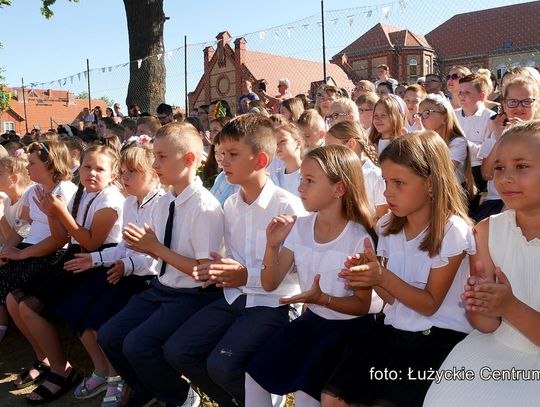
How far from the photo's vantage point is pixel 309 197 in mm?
2564

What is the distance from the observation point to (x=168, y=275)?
3182 millimetres

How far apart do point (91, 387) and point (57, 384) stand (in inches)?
10.9

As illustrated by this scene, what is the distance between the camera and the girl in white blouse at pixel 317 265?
2375 millimetres

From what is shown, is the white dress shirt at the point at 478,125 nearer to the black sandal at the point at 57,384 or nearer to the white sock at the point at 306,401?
the white sock at the point at 306,401

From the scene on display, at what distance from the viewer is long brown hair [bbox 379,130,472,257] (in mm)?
2234

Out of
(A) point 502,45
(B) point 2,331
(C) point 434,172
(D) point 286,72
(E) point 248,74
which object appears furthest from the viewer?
(E) point 248,74

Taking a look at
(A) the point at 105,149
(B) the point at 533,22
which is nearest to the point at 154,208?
(A) the point at 105,149

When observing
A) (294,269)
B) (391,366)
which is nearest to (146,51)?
(294,269)

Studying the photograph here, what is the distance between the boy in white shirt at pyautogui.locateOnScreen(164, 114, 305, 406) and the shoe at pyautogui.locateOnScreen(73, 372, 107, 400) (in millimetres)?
967

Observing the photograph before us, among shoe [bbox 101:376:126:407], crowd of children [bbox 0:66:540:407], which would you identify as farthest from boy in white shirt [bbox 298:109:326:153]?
shoe [bbox 101:376:126:407]

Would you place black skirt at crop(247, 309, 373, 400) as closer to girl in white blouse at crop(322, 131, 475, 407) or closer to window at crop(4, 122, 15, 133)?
girl in white blouse at crop(322, 131, 475, 407)

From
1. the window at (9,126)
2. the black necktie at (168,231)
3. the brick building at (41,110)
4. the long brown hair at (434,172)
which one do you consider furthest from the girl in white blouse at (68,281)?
the window at (9,126)

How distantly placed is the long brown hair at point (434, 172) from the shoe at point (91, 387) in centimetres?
235

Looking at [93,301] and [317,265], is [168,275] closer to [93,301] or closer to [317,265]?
[93,301]
